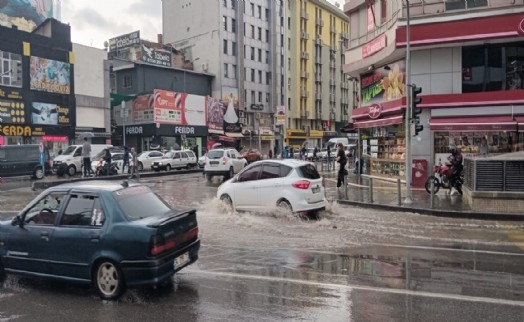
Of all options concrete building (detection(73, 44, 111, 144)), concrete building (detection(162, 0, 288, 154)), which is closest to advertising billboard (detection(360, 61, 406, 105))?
concrete building (detection(73, 44, 111, 144))

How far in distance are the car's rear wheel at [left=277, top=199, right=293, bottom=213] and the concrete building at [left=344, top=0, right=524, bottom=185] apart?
1112cm

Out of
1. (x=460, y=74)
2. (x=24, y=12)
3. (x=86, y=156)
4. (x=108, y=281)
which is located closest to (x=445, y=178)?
(x=460, y=74)

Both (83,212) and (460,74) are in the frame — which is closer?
(83,212)

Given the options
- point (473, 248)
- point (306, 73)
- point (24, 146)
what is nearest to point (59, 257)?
point (473, 248)

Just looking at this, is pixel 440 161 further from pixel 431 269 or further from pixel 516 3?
pixel 431 269

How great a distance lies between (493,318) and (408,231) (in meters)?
6.07

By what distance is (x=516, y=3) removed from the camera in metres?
20.4

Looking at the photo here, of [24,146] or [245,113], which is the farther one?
[245,113]

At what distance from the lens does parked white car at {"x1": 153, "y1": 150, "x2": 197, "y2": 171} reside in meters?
35.7

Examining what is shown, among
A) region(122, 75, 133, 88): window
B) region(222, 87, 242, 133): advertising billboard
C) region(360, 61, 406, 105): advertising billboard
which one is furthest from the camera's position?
region(222, 87, 242, 133): advertising billboard

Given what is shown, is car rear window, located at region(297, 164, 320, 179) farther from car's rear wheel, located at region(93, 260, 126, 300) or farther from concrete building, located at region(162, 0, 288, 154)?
concrete building, located at region(162, 0, 288, 154)

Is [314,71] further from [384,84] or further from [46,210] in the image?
[46,210]

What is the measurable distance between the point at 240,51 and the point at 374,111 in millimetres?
43829

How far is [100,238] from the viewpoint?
6082 millimetres
